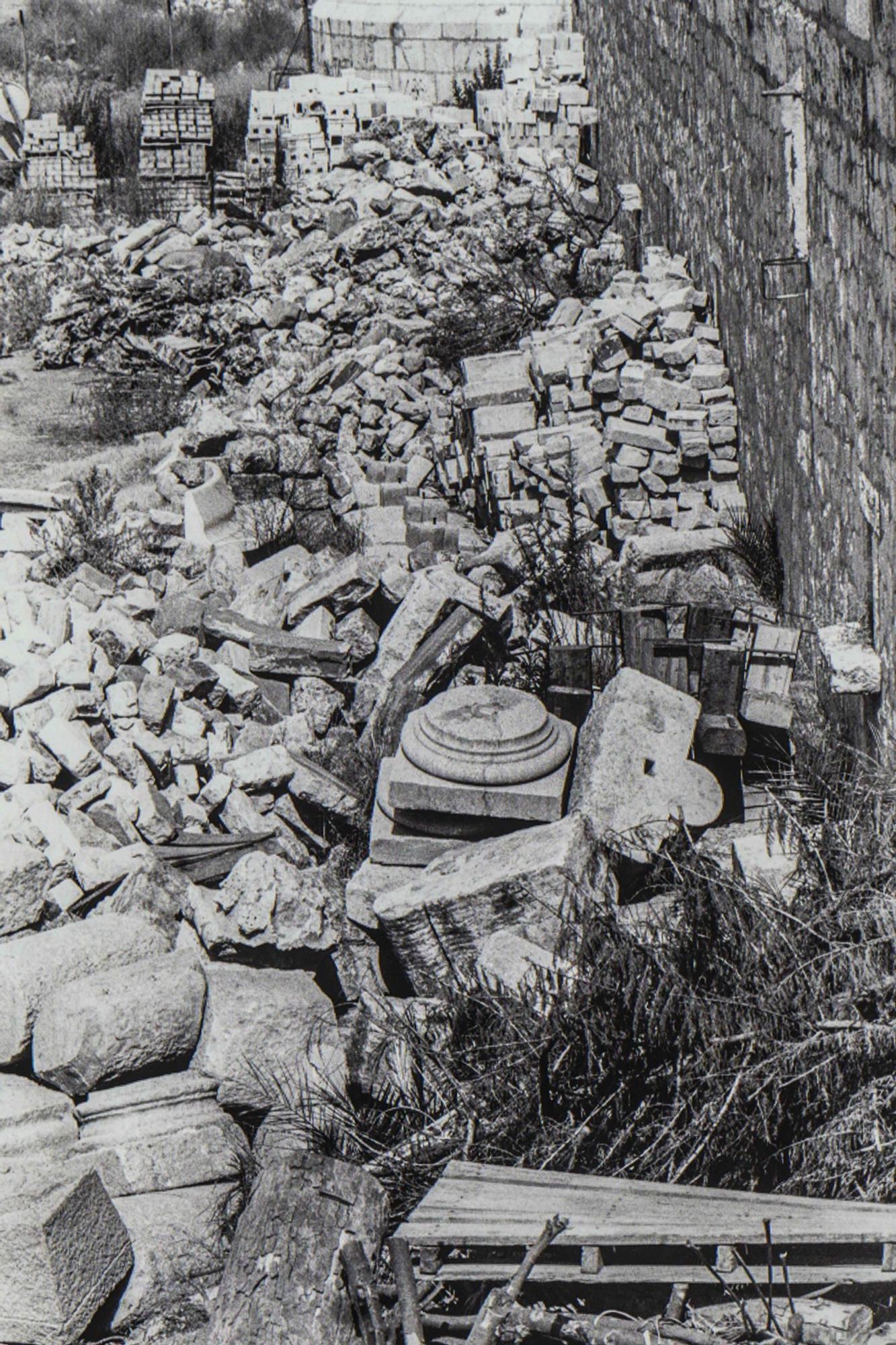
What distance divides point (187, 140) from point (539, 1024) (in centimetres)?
1443

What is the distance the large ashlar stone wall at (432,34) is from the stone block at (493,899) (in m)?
14.5

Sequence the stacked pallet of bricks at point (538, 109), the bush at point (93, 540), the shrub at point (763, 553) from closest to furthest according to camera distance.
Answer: the shrub at point (763, 553) < the bush at point (93, 540) < the stacked pallet of bricks at point (538, 109)

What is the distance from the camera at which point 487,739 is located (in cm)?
556

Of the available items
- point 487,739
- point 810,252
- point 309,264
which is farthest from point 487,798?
point 309,264

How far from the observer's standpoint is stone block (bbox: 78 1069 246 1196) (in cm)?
469

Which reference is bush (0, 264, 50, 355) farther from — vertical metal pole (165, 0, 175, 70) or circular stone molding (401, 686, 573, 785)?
vertical metal pole (165, 0, 175, 70)

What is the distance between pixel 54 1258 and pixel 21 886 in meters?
1.82

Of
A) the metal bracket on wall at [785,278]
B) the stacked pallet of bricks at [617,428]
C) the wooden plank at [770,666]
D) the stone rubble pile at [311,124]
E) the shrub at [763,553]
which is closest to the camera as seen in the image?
the wooden plank at [770,666]

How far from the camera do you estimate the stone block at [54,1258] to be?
13.6 ft

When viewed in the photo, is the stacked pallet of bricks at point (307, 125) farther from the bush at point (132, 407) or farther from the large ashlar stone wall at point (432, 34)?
the bush at point (132, 407)

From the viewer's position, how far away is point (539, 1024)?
439 centimetres

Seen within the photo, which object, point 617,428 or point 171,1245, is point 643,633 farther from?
point 171,1245

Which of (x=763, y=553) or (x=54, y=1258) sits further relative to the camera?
(x=763, y=553)

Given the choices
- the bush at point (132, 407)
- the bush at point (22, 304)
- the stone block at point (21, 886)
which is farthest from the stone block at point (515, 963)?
the bush at point (22, 304)
